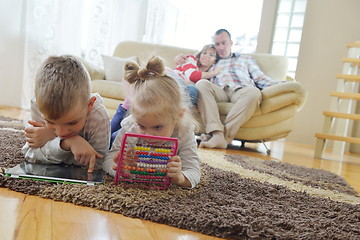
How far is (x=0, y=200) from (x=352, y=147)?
4156 millimetres

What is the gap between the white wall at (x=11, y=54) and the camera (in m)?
3.83

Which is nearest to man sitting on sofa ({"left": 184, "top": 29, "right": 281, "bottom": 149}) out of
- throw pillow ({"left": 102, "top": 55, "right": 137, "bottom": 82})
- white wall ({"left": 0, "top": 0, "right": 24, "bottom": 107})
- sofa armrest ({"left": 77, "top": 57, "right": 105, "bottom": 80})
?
throw pillow ({"left": 102, "top": 55, "right": 137, "bottom": 82})

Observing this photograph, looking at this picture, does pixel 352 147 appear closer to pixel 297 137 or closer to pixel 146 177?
pixel 297 137

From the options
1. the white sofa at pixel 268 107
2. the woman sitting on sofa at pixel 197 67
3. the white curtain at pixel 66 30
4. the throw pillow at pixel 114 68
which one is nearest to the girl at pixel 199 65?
the woman sitting on sofa at pixel 197 67

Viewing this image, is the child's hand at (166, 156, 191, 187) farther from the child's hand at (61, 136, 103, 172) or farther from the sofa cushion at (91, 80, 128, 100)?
the sofa cushion at (91, 80, 128, 100)

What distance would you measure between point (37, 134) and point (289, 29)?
3.84m

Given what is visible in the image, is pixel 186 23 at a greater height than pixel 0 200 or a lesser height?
greater

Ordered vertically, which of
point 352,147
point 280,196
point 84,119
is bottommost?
point 352,147

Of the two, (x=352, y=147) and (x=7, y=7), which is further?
(x=352, y=147)

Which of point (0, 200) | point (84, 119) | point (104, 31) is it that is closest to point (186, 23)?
point (104, 31)

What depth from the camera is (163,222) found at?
0.95 metres

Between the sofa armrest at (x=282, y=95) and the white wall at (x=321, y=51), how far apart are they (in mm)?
1577

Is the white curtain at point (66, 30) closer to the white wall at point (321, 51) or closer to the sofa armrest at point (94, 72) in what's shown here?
the sofa armrest at point (94, 72)

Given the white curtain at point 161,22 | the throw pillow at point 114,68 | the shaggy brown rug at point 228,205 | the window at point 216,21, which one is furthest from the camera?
the window at point 216,21
